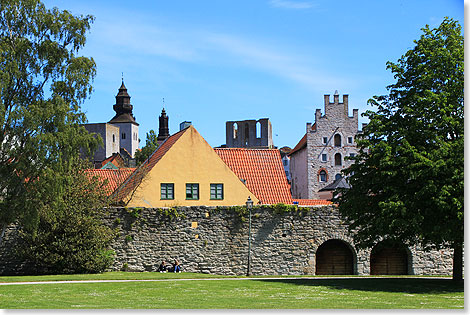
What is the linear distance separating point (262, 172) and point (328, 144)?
41.8 metres

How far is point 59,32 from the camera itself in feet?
91.0

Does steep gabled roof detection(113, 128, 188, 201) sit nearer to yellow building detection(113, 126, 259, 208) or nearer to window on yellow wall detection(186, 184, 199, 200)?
yellow building detection(113, 126, 259, 208)

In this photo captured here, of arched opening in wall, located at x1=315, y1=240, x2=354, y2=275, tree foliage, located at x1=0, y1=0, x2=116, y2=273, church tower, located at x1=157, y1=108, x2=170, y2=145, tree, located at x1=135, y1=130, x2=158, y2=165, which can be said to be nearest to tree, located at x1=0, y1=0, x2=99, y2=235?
tree foliage, located at x1=0, y1=0, x2=116, y2=273

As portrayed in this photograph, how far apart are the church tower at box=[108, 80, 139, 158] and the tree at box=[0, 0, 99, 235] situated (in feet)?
404

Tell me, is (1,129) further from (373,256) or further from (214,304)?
(373,256)

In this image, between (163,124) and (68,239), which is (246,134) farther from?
(68,239)

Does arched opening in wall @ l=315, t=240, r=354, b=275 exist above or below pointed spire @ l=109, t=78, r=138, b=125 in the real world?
below

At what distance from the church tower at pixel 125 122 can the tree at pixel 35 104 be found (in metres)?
123

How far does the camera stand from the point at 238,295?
19719mm

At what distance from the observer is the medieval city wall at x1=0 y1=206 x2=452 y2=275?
31844 millimetres

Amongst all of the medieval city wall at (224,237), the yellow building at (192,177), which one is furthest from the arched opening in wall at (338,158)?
the medieval city wall at (224,237)

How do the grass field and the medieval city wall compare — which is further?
the medieval city wall

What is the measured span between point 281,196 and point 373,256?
308 inches

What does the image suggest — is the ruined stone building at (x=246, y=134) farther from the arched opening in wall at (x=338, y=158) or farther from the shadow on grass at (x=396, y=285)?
the shadow on grass at (x=396, y=285)
